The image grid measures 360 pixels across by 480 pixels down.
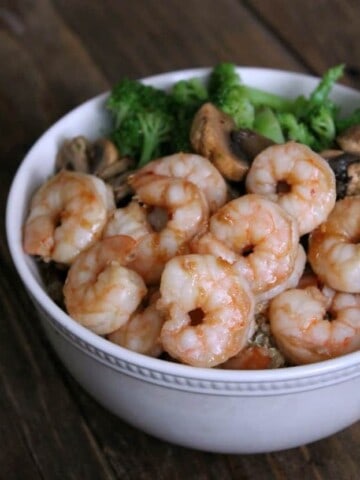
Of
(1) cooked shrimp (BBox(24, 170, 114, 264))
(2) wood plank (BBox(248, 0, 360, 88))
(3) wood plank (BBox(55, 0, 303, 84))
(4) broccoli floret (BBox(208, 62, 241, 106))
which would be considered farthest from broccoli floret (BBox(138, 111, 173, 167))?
(2) wood plank (BBox(248, 0, 360, 88))

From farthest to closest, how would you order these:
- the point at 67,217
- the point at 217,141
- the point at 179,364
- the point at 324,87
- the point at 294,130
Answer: the point at 324,87
the point at 294,130
the point at 217,141
the point at 67,217
the point at 179,364

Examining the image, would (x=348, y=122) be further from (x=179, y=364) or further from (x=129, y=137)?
(x=179, y=364)

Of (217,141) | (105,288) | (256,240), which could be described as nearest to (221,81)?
(217,141)

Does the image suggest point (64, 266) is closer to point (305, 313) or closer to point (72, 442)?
point (72, 442)

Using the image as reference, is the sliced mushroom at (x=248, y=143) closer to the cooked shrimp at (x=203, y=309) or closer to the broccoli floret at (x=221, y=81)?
the broccoli floret at (x=221, y=81)

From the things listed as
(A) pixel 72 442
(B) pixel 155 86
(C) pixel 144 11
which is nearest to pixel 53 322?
(A) pixel 72 442

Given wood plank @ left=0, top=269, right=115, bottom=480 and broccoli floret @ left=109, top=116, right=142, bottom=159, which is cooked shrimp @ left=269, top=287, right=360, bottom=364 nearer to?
wood plank @ left=0, top=269, right=115, bottom=480

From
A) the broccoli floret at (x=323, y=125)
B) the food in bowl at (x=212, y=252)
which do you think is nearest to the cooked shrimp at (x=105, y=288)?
the food in bowl at (x=212, y=252)
